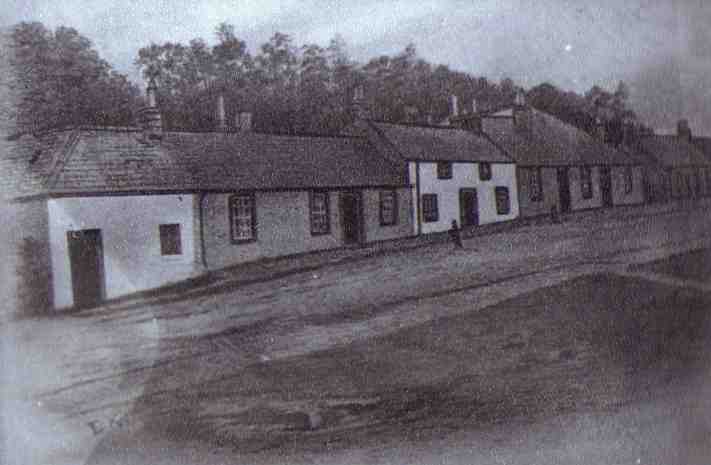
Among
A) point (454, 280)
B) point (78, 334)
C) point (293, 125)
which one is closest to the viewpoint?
point (78, 334)

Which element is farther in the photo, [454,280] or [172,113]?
[454,280]

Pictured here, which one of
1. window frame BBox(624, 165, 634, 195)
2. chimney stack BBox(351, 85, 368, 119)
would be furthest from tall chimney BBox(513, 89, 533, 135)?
chimney stack BBox(351, 85, 368, 119)

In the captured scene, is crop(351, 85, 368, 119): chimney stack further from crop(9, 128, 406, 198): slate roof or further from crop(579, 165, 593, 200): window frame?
crop(579, 165, 593, 200): window frame

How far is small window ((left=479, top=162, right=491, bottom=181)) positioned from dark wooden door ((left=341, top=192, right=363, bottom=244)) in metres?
0.32

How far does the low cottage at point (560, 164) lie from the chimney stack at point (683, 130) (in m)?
0.20

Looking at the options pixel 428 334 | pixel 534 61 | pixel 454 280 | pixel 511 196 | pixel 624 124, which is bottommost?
pixel 428 334

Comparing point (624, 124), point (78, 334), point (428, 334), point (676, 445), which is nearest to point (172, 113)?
point (78, 334)

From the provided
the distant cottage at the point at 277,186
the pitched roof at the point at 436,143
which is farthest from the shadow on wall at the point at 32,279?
the pitched roof at the point at 436,143

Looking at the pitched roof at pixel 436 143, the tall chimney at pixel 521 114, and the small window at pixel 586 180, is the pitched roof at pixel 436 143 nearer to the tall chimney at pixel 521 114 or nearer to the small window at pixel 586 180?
the tall chimney at pixel 521 114

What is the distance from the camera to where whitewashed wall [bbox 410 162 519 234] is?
1.58m

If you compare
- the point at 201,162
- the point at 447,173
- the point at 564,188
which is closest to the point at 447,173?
the point at 447,173

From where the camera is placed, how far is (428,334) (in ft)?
5.04

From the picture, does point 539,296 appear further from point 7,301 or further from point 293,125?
point 7,301

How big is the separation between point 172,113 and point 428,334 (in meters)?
0.75
